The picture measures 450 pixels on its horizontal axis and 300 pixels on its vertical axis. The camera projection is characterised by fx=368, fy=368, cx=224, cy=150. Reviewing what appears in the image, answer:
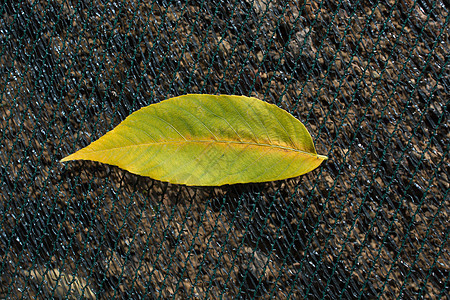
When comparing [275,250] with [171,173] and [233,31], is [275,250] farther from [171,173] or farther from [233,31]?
[233,31]

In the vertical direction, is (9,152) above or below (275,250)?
above

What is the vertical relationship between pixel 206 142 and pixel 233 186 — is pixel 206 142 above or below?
above

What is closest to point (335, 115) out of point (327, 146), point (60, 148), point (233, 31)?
point (327, 146)
